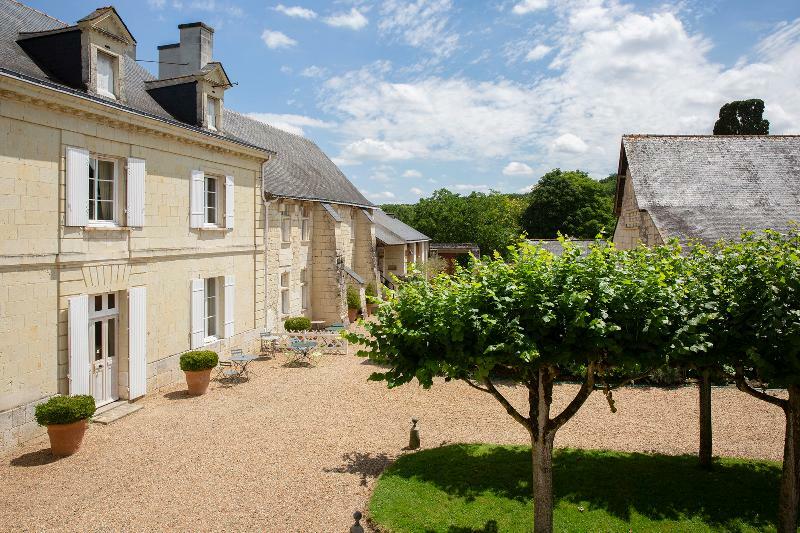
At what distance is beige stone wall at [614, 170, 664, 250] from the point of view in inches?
607

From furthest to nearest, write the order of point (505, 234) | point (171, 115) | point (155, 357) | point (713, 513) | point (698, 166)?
point (505, 234) < point (698, 166) < point (171, 115) < point (155, 357) < point (713, 513)

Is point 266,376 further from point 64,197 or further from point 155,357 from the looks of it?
point 64,197

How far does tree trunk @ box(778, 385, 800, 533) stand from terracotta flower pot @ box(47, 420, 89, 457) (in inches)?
382

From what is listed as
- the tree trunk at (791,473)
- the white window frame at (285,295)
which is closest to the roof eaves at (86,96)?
the white window frame at (285,295)

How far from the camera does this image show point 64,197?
9.12 meters

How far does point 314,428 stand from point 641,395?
7.25 metres

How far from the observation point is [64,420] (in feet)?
26.7

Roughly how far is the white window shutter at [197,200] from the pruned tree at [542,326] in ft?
26.9

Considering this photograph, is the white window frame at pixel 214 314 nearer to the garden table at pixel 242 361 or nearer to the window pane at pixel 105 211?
the garden table at pixel 242 361

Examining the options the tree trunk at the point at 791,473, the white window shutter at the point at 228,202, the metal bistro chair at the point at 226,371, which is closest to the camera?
the tree trunk at the point at 791,473

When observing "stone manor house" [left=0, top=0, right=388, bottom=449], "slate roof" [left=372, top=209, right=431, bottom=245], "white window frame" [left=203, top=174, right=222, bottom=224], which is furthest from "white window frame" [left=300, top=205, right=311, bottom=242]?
"slate roof" [left=372, top=209, right=431, bottom=245]

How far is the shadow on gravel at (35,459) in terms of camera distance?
7967 mm

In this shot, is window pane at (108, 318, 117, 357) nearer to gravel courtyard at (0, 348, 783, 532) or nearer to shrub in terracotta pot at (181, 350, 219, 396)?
gravel courtyard at (0, 348, 783, 532)

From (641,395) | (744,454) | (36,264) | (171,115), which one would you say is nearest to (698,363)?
(744,454)
